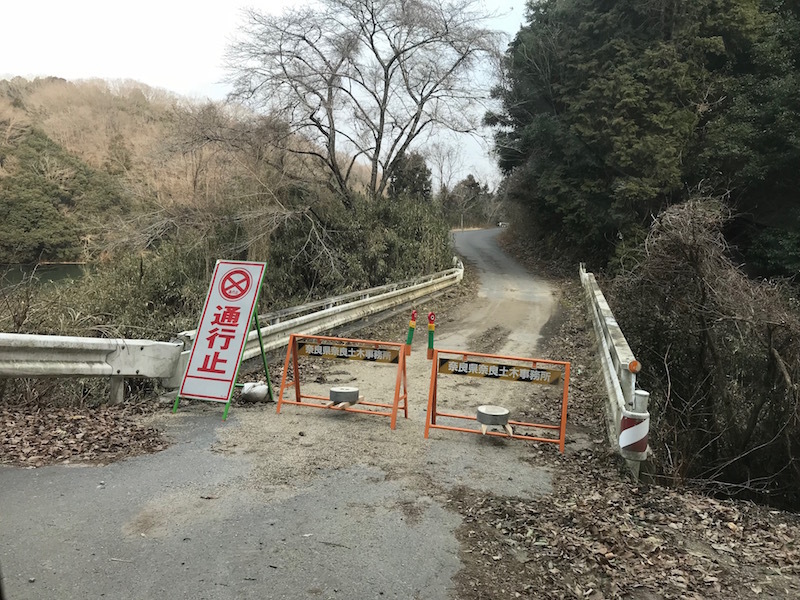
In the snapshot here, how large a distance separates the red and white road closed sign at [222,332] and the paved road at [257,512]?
37 cm

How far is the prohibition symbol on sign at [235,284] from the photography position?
23.1 ft

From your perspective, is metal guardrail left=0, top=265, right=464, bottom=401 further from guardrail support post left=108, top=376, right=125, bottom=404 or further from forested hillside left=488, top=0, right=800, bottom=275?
forested hillside left=488, top=0, right=800, bottom=275

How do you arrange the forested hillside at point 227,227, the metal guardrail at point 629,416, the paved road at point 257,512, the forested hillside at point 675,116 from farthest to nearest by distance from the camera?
the forested hillside at point 675,116, the forested hillside at point 227,227, the metal guardrail at point 629,416, the paved road at point 257,512

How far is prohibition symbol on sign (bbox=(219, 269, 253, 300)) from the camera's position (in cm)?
704

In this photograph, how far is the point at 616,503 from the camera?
4.69m

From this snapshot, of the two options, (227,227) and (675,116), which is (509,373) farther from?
(675,116)

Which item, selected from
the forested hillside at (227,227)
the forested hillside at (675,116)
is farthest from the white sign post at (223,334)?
the forested hillside at (675,116)

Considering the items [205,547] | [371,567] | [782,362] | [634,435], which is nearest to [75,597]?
[205,547]

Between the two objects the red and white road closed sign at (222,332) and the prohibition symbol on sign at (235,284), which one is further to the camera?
the prohibition symbol on sign at (235,284)

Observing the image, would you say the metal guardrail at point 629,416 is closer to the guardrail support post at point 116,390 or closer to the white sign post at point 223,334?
the white sign post at point 223,334

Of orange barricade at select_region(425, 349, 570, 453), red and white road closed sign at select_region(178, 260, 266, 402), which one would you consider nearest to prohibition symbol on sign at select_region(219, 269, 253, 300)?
red and white road closed sign at select_region(178, 260, 266, 402)

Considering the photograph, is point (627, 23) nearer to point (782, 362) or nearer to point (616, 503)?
point (782, 362)

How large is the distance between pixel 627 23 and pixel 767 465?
80.6ft

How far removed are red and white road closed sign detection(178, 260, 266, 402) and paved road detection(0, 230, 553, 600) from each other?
1.22 ft
